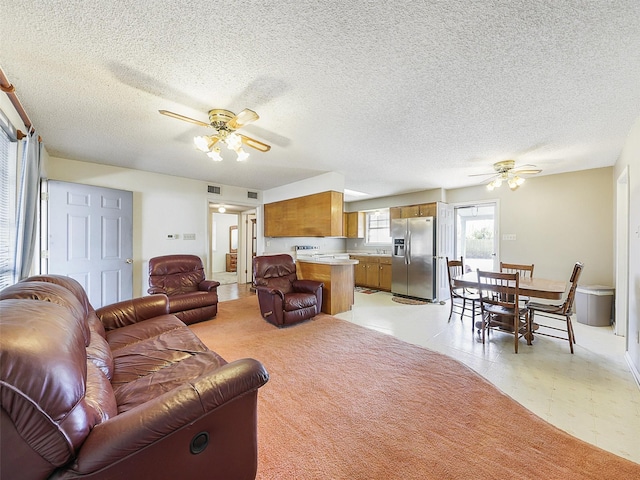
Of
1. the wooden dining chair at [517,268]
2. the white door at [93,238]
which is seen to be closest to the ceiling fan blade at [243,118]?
the white door at [93,238]

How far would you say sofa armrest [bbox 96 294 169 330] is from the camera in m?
2.28

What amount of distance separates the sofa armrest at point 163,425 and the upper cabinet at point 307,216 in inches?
136

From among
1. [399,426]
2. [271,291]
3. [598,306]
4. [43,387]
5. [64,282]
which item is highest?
[64,282]

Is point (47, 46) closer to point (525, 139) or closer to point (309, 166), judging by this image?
point (309, 166)

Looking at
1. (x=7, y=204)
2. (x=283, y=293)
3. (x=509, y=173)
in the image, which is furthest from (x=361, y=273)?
(x=7, y=204)

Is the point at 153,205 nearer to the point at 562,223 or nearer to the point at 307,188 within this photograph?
the point at 307,188

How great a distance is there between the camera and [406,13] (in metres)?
1.30

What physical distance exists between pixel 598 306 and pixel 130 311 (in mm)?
5823

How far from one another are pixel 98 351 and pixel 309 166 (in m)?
3.34

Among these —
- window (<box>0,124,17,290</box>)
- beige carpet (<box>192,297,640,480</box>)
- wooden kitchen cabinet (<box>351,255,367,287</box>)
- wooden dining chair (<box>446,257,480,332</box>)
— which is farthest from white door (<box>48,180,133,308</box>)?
wooden dining chair (<box>446,257,480,332</box>)

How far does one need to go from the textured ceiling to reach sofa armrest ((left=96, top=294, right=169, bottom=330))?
1.78 metres

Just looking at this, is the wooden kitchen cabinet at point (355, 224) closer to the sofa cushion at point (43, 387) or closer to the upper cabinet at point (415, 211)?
the upper cabinet at point (415, 211)

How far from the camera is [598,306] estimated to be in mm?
3604

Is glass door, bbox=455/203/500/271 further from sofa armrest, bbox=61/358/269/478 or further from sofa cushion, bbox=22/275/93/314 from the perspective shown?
sofa cushion, bbox=22/275/93/314
